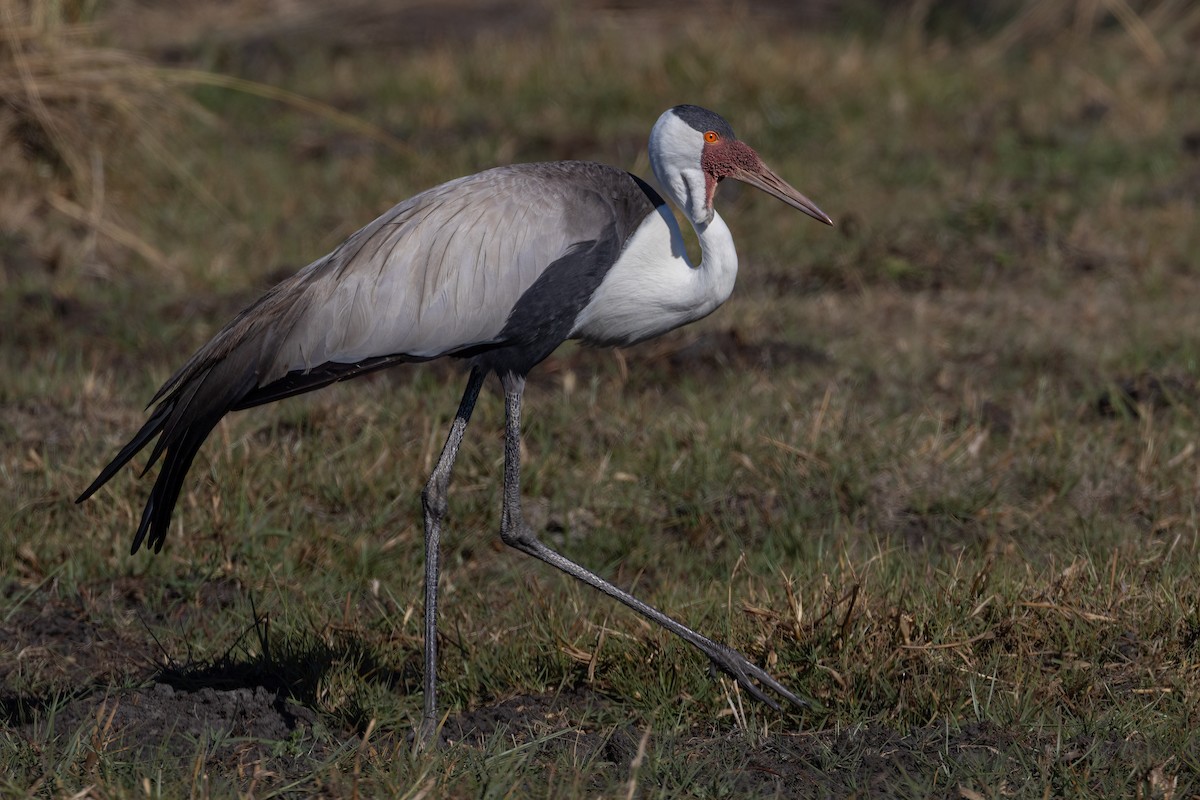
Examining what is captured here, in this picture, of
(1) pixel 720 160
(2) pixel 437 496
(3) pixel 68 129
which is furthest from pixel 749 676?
(3) pixel 68 129

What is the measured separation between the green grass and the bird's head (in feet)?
3.13

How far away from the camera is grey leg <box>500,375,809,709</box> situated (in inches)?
142

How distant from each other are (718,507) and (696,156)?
4.02 ft

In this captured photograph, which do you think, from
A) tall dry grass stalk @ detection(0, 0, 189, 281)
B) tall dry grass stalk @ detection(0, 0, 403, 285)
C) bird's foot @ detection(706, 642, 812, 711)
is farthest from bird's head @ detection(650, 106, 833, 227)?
tall dry grass stalk @ detection(0, 0, 189, 281)

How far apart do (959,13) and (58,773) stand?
28.1 ft

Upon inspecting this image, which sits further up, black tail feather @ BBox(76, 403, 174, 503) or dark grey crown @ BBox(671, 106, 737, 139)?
dark grey crown @ BBox(671, 106, 737, 139)

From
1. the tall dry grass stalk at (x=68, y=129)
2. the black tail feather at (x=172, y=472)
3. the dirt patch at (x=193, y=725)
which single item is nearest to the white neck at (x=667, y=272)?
the black tail feather at (x=172, y=472)

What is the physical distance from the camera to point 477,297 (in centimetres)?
392

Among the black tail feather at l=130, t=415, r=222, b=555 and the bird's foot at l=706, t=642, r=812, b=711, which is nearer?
the bird's foot at l=706, t=642, r=812, b=711

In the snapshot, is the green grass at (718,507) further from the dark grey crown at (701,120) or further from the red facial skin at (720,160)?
the dark grey crown at (701,120)

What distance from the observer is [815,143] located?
8.25 m

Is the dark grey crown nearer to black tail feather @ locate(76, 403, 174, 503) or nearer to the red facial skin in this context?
the red facial skin

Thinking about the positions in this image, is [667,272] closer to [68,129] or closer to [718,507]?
[718,507]

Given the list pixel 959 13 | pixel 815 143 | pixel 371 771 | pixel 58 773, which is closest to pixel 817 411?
pixel 371 771
